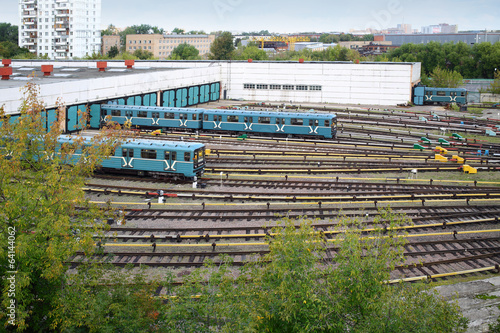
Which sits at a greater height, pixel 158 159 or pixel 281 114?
pixel 281 114

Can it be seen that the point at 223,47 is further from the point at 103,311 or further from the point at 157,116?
the point at 103,311

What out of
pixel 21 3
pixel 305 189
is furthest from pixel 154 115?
pixel 21 3

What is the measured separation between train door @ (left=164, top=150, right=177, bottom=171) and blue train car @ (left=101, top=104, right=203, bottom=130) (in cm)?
1595

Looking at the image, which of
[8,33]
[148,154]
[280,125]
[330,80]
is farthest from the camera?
[8,33]

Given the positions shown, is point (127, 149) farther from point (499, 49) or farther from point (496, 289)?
point (499, 49)

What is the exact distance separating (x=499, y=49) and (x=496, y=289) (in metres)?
91.7

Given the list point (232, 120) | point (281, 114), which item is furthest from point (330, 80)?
point (232, 120)

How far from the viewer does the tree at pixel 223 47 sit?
11256cm

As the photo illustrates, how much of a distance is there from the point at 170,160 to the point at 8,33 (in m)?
153

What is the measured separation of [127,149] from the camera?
29.9m

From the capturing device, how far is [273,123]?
143ft

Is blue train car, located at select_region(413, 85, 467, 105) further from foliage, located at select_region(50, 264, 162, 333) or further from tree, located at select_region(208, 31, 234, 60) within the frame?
foliage, located at select_region(50, 264, 162, 333)

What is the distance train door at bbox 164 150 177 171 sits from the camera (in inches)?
1156

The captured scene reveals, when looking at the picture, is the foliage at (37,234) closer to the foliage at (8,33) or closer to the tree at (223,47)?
the tree at (223,47)
